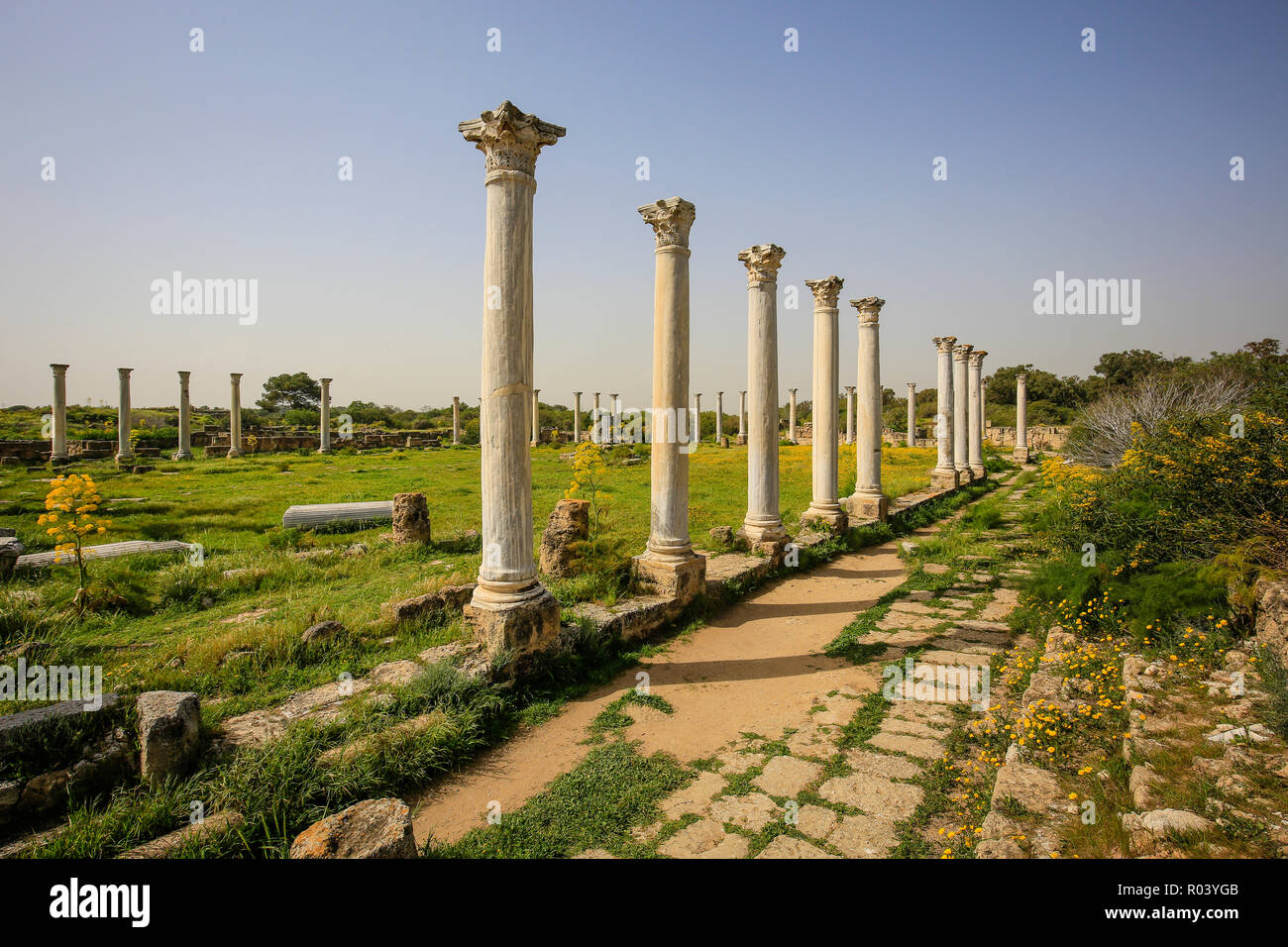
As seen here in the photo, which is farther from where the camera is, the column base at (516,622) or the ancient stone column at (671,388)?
the ancient stone column at (671,388)

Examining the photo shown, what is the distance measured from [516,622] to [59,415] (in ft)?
103

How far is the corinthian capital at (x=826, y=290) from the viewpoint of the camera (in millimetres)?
12156

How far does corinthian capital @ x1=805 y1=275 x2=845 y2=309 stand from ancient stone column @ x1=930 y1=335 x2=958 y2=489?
8885 millimetres

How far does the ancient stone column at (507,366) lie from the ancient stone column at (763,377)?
489 centimetres

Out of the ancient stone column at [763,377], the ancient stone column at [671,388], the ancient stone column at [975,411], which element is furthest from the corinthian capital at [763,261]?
the ancient stone column at [975,411]

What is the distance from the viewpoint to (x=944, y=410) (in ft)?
63.9

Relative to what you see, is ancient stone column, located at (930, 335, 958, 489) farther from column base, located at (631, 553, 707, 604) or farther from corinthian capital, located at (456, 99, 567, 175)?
corinthian capital, located at (456, 99, 567, 175)

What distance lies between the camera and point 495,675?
5.41 m

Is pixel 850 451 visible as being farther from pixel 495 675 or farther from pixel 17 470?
pixel 17 470

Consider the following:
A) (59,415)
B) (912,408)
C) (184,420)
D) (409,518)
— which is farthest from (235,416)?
(912,408)

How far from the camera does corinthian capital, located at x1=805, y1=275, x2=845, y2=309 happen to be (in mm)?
12156

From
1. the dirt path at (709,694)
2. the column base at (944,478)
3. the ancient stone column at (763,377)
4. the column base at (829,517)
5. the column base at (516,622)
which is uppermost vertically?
the ancient stone column at (763,377)

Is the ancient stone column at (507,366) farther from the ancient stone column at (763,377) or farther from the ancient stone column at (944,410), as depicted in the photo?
the ancient stone column at (944,410)

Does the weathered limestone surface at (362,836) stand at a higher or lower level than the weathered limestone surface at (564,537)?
lower
